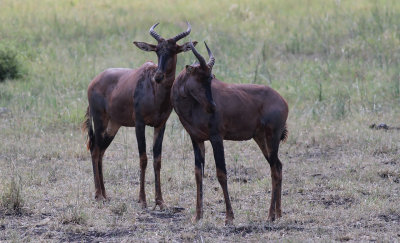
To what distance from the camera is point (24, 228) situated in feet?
24.9

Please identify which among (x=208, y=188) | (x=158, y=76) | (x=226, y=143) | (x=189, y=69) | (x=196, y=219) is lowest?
(x=226, y=143)

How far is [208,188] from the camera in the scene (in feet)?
31.2

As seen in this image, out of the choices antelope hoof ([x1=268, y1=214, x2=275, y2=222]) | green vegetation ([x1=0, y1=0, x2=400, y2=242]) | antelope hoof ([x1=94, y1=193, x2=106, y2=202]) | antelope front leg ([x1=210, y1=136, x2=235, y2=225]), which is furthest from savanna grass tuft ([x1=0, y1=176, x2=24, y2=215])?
antelope hoof ([x1=268, y1=214, x2=275, y2=222])

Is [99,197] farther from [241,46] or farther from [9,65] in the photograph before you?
[241,46]

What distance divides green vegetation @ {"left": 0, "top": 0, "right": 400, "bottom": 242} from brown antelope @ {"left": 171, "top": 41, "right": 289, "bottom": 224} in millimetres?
534

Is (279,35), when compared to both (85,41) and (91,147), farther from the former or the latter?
(91,147)

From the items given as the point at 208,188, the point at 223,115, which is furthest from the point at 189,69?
the point at 208,188

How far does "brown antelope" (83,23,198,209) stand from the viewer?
8.45 m

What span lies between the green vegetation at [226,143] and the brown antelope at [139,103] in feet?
1.74

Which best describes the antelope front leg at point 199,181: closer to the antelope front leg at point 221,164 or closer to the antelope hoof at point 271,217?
the antelope front leg at point 221,164

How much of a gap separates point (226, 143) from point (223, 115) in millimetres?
4256

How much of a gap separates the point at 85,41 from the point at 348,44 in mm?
6546

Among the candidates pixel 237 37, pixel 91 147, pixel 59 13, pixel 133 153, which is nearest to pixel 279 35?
pixel 237 37

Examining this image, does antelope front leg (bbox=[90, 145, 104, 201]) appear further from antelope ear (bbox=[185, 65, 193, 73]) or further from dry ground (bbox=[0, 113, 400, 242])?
antelope ear (bbox=[185, 65, 193, 73])
